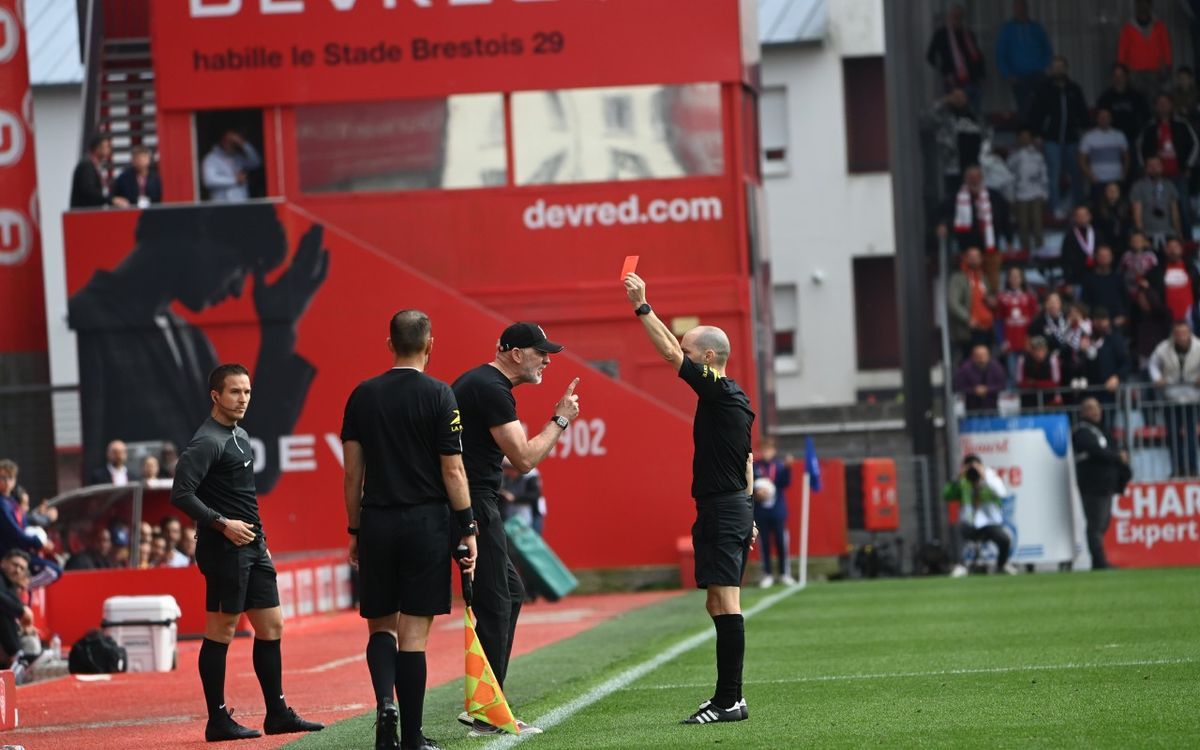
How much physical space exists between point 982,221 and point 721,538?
19.0m

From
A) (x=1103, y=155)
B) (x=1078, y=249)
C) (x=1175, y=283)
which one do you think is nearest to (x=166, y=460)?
(x=1078, y=249)

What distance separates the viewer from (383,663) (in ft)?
29.1

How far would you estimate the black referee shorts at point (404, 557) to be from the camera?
875cm

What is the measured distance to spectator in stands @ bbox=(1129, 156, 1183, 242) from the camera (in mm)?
28120

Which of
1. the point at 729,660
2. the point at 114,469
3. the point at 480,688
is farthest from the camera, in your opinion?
the point at 114,469

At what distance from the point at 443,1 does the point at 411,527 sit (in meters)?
18.0

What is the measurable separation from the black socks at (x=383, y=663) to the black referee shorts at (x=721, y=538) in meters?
1.69

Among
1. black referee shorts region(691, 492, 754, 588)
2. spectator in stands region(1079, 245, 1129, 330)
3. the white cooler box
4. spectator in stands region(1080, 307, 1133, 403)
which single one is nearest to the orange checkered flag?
black referee shorts region(691, 492, 754, 588)

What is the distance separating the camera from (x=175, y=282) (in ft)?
82.1

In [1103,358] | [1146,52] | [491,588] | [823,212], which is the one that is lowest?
[491,588]

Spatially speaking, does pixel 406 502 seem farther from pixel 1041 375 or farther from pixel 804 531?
pixel 1041 375

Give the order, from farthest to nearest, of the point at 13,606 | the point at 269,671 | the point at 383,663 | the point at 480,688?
the point at 13,606
the point at 269,671
the point at 480,688
the point at 383,663

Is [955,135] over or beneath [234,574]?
over

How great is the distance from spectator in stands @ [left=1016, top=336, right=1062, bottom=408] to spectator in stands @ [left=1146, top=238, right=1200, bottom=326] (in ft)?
6.52
